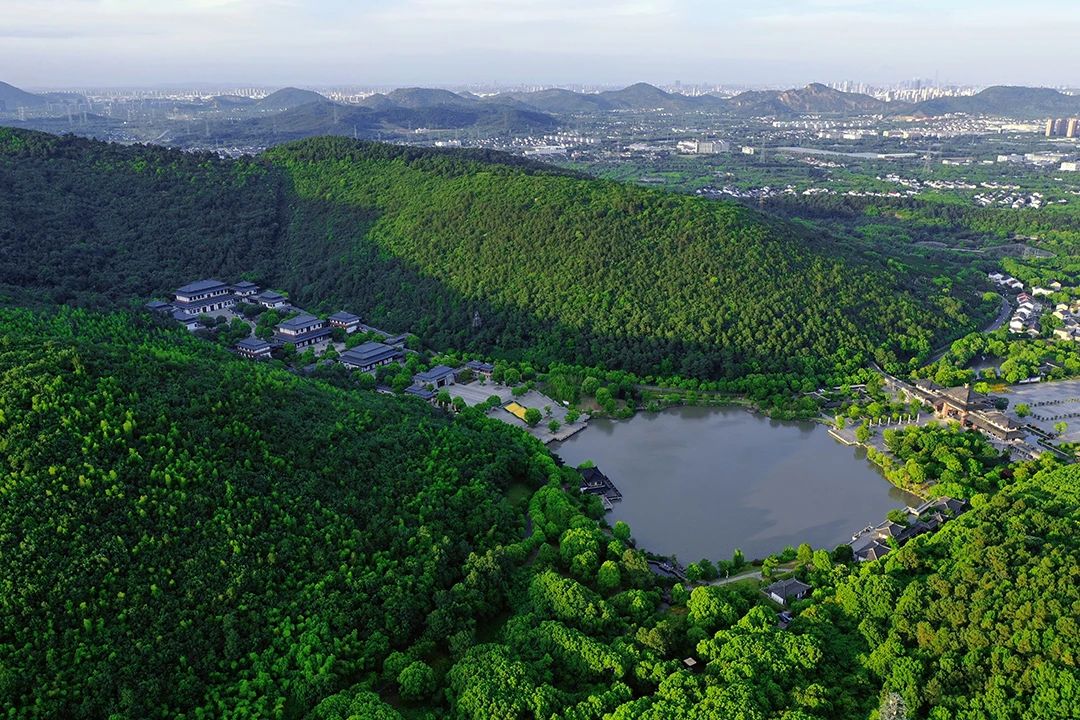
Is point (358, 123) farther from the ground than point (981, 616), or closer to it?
farther from the ground

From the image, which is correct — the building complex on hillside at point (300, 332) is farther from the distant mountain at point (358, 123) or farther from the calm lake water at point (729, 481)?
the distant mountain at point (358, 123)

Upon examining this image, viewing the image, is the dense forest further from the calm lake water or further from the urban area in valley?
the calm lake water

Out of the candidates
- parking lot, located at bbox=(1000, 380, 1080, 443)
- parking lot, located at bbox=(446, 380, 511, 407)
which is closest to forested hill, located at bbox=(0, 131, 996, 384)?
parking lot, located at bbox=(446, 380, 511, 407)

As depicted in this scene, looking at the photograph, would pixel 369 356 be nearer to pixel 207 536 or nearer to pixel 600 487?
pixel 600 487

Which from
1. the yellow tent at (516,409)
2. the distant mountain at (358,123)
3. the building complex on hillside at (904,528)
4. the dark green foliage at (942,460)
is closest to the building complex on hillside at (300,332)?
the yellow tent at (516,409)

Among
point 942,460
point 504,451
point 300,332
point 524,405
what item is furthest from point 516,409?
point 942,460

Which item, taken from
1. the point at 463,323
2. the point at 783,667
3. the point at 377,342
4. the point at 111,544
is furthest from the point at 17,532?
the point at 463,323
